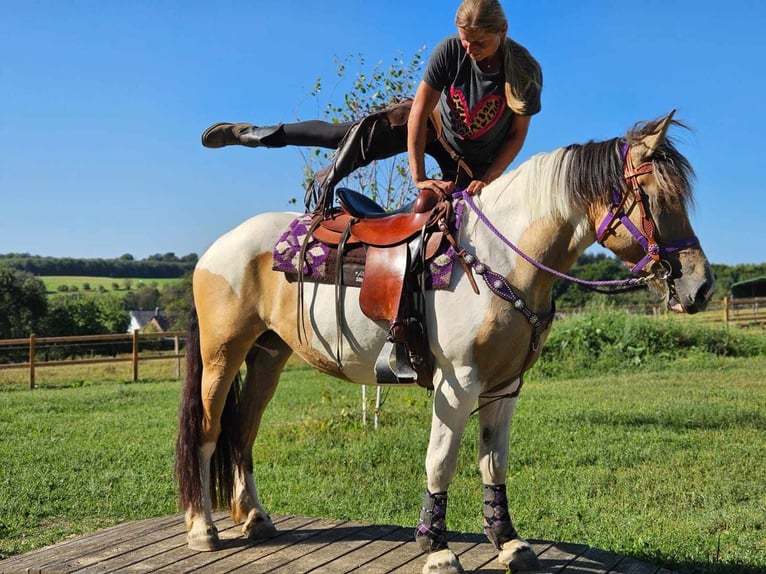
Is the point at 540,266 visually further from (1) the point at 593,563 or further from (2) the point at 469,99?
(1) the point at 593,563

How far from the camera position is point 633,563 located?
140 inches

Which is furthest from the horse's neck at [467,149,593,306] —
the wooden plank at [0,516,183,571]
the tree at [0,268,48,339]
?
the tree at [0,268,48,339]

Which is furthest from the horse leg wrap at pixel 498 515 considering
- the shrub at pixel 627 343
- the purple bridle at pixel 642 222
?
the shrub at pixel 627 343

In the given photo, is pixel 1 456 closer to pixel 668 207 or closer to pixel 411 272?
pixel 411 272

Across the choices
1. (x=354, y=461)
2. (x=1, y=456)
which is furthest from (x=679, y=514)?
(x=1, y=456)

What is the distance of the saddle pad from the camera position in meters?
3.18

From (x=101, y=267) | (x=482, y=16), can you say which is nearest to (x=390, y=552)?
(x=482, y=16)

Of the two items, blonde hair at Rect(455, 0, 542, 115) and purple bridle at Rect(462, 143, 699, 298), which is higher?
A: blonde hair at Rect(455, 0, 542, 115)

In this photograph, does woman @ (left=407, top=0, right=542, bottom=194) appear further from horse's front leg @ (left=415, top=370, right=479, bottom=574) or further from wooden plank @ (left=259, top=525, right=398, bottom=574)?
wooden plank @ (left=259, top=525, right=398, bottom=574)

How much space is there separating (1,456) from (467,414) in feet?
23.0

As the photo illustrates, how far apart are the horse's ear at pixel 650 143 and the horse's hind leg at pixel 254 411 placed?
2238 mm

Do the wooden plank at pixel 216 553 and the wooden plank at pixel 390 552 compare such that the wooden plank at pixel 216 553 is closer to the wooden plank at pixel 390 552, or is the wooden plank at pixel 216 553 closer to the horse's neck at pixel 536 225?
the wooden plank at pixel 390 552

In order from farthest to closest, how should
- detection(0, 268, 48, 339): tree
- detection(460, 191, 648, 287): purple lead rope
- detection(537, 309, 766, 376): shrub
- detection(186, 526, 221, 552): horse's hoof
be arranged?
detection(0, 268, 48, 339): tree < detection(537, 309, 766, 376): shrub < detection(186, 526, 221, 552): horse's hoof < detection(460, 191, 648, 287): purple lead rope

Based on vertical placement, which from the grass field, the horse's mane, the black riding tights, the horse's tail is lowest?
the horse's tail
